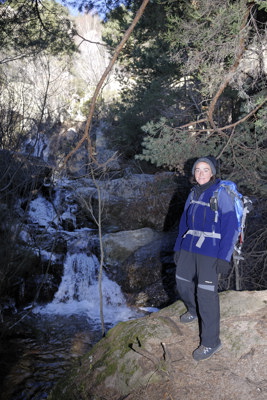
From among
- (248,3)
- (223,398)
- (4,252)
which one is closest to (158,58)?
(248,3)

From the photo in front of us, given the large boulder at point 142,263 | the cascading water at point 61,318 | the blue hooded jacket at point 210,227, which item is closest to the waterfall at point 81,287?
the cascading water at point 61,318

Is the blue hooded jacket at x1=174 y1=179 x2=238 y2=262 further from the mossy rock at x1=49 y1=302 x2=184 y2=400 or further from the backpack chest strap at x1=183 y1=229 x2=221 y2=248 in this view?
the mossy rock at x1=49 y1=302 x2=184 y2=400

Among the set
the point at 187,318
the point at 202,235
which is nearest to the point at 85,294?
the point at 187,318

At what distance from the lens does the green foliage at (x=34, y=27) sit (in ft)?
18.1

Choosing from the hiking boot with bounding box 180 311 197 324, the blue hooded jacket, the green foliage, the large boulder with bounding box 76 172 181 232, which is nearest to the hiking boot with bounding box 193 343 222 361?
the hiking boot with bounding box 180 311 197 324

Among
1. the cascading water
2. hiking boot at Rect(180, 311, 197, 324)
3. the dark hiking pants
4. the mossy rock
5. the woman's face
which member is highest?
the woman's face

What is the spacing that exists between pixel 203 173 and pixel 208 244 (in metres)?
0.69

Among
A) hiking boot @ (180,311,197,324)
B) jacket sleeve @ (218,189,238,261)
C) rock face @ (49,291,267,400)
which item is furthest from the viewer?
hiking boot @ (180,311,197,324)

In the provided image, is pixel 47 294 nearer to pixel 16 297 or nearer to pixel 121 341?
pixel 16 297

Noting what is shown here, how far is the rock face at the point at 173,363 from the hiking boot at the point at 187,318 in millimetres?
59

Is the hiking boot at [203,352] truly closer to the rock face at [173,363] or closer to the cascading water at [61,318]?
the rock face at [173,363]

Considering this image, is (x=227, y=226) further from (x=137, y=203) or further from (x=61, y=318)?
(x=137, y=203)

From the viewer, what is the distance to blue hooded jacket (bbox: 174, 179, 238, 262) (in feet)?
9.53

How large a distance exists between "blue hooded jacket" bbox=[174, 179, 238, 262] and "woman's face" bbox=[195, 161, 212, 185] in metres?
0.09
